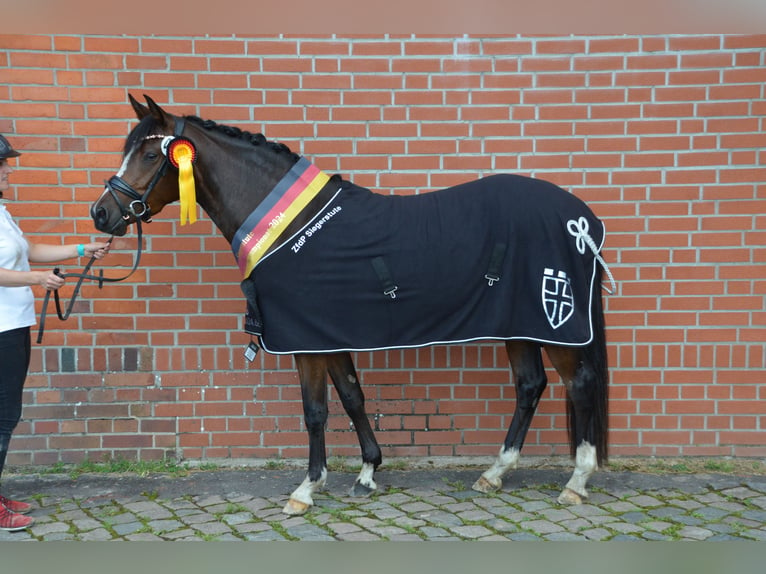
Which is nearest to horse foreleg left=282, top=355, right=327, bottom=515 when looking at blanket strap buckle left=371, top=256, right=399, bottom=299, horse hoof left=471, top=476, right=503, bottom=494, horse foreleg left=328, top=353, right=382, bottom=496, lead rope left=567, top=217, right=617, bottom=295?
horse foreleg left=328, top=353, right=382, bottom=496

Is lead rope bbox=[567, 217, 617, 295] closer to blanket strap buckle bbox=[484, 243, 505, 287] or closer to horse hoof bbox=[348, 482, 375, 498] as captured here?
blanket strap buckle bbox=[484, 243, 505, 287]

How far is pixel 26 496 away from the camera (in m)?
4.02

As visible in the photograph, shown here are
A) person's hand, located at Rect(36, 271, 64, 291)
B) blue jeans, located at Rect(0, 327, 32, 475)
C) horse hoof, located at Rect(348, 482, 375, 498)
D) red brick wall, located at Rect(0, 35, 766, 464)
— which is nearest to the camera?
person's hand, located at Rect(36, 271, 64, 291)

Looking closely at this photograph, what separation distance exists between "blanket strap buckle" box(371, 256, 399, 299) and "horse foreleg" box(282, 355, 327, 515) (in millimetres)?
551

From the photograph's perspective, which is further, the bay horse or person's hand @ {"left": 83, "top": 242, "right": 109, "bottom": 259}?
person's hand @ {"left": 83, "top": 242, "right": 109, "bottom": 259}

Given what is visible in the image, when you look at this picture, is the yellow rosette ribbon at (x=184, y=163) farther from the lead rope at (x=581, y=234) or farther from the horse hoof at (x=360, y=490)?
the lead rope at (x=581, y=234)

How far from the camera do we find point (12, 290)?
11.7 ft

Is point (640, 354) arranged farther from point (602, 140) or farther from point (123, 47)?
point (123, 47)

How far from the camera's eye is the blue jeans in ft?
11.6

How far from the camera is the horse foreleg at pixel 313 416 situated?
148 inches

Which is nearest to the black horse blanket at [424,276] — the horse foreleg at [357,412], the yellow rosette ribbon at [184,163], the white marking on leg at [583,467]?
the horse foreleg at [357,412]

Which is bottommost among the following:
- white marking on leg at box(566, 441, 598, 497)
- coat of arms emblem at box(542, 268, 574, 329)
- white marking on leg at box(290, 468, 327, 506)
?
white marking on leg at box(290, 468, 327, 506)

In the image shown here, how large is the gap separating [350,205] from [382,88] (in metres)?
1.07

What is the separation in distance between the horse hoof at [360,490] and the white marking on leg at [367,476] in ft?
0.04
